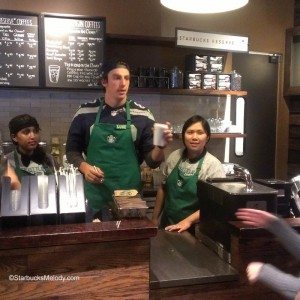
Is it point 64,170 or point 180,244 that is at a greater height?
point 64,170

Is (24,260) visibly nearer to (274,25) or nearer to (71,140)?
(71,140)

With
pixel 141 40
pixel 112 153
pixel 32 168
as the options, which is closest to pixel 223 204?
pixel 112 153

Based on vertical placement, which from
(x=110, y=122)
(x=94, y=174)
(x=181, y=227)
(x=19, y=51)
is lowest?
(x=181, y=227)

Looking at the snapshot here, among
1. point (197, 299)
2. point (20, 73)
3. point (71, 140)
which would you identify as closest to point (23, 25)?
point (20, 73)

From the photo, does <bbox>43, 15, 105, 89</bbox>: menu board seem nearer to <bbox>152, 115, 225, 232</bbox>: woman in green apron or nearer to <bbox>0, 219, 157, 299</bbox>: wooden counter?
<bbox>152, 115, 225, 232</bbox>: woman in green apron

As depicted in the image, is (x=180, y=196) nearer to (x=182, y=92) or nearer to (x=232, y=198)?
(x=232, y=198)

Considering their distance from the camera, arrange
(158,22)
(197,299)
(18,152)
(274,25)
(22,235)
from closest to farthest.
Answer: (22,235) → (197,299) → (18,152) → (158,22) → (274,25)

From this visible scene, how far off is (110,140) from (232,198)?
1019 millimetres

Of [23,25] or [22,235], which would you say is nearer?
[22,235]

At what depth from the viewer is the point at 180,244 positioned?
7.11 feet

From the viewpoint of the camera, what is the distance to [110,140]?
8.71 ft

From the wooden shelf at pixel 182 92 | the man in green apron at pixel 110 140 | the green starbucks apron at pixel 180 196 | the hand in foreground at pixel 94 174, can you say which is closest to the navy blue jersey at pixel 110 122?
the man in green apron at pixel 110 140

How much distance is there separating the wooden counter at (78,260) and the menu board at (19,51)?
2569 mm

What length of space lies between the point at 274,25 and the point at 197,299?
13.1ft
